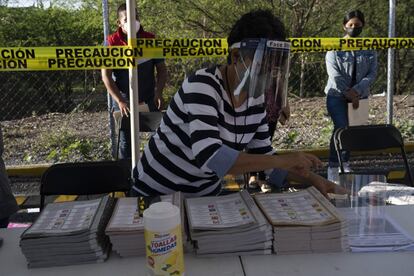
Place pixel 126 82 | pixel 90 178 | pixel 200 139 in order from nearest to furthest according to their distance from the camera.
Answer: pixel 200 139, pixel 90 178, pixel 126 82

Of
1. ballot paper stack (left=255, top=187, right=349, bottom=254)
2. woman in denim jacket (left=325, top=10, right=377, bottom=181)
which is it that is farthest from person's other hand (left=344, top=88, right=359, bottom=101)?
ballot paper stack (left=255, top=187, right=349, bottom=254)

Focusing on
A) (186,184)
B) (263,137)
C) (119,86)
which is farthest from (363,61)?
(186,184)

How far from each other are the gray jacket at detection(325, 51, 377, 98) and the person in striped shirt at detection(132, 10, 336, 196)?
9.41ft

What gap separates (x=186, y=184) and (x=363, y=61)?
3.30 metres

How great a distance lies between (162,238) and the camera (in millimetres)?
1274

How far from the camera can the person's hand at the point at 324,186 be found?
2049mm

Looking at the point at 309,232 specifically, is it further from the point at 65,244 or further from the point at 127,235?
the point at 65,244

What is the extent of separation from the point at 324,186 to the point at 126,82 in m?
2.88

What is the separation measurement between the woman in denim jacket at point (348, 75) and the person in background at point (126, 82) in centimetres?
168

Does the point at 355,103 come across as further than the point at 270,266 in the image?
Yes

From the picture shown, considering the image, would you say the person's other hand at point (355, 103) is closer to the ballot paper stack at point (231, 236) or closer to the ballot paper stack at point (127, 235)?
the ballot paper stack at point (231, 236)

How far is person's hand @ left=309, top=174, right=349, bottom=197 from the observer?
2.05 metres

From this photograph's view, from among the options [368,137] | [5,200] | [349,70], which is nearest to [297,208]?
[5,200]

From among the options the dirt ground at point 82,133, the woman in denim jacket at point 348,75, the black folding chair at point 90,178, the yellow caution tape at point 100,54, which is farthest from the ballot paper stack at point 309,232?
the dirt ground at point 82,133
